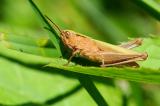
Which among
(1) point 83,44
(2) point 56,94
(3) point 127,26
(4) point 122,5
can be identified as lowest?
(2) point 56,94

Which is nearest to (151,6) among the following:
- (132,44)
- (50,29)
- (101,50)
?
(132,44)

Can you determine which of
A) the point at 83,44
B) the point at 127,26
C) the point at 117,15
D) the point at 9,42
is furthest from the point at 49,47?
the point at 117,15

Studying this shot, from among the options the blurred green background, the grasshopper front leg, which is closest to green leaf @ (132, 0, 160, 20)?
the grasshopper front leg

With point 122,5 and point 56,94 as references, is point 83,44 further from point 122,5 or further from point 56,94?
point 122,5

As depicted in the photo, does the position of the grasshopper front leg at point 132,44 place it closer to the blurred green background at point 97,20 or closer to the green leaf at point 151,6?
the green leaf at point 151,6

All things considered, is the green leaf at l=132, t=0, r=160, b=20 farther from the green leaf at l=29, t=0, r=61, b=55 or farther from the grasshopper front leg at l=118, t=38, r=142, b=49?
the green leaf at l=29, t=0, r=61, b=55

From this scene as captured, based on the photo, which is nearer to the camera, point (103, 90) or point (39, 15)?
point (39, 15)

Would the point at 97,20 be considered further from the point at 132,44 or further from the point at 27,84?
the point at 27,84
